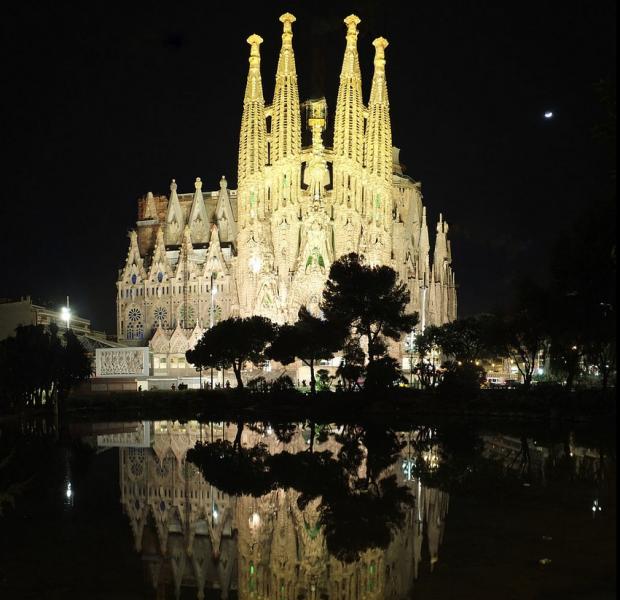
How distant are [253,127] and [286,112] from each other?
14.3ft

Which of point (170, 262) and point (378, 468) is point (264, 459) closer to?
point (378, 468)

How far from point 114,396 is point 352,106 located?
42.7m

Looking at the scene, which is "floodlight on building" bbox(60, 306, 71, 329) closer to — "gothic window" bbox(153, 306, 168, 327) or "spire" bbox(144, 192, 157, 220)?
"gothic window" bbox(153, 306, 168, 327)

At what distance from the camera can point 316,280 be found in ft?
257

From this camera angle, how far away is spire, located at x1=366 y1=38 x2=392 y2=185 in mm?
82537

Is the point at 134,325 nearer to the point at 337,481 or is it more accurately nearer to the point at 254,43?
the point at 254,43

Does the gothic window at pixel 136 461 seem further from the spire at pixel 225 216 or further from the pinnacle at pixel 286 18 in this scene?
the spire at pixel 225 216

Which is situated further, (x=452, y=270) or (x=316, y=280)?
(x=452, y=270)

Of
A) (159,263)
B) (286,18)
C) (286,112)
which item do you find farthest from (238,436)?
(286,18)

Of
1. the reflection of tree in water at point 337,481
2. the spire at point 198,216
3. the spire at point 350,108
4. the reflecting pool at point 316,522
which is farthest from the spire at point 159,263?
the reflecting pool at point 316,522

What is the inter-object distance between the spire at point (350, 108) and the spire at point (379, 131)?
3.91 ft

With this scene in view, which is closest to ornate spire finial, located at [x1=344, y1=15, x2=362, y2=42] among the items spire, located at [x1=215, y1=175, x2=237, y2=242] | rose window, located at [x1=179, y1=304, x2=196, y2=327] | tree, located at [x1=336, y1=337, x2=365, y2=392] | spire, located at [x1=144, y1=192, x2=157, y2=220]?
spire, located at [x1=215, y1=175, x2=237, y2=242]

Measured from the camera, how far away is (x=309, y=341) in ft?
173

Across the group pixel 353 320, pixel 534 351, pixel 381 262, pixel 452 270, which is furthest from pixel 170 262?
pixel 534 351
